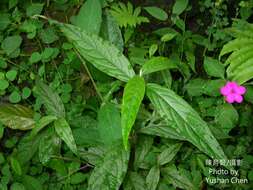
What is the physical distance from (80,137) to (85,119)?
5.2 inches

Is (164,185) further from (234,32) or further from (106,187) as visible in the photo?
(234,32)

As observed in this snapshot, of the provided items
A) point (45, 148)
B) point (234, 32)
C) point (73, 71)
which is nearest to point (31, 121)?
point (45, 148)

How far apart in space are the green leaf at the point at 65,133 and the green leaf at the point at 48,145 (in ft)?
0.47

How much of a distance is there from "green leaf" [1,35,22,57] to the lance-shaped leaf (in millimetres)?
1029

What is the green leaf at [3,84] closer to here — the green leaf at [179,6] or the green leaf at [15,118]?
the green leaf at [15,118]

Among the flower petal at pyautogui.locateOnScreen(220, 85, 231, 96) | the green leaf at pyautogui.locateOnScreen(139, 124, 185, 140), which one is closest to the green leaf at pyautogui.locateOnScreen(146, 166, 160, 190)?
the green leaf at pyautogui.locateOnScreen(139, 124, 185, 140)

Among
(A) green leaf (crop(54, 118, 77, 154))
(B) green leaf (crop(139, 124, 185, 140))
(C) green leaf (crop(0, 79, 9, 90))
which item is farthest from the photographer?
(C) green leaf (crop(0, 79, 9, 90))

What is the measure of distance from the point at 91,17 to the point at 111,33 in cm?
15

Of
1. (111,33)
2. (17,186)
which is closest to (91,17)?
(111,33)

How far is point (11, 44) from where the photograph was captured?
1.92 m

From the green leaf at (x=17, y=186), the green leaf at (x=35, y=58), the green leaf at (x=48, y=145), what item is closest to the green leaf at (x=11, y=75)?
the green leaf at (x=35, y=58)

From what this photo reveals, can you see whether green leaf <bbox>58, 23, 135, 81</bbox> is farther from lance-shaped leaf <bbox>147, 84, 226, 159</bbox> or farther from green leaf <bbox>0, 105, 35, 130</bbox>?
green leaf <bbox>0, 105, 35, 130</bbox>

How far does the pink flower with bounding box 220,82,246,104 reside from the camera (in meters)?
1.54

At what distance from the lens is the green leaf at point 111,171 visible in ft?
4.29
